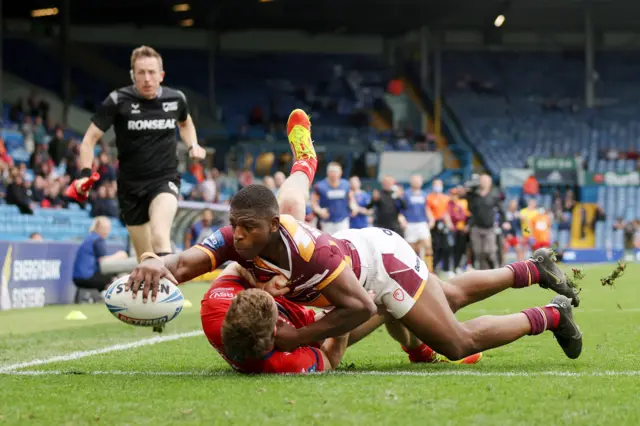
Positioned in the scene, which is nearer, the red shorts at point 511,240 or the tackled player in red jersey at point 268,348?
the tackled player in red jersey at point 268,348

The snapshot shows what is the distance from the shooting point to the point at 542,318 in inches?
234

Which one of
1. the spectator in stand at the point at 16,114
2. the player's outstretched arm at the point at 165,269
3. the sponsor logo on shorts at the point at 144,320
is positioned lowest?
the sponsor logo on shorts at the point at 144,320

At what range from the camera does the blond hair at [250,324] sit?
5.14m

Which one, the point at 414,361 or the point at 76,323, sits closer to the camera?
the point at 414,361

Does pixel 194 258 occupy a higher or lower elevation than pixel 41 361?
higher

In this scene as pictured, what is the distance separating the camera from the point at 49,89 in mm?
36875

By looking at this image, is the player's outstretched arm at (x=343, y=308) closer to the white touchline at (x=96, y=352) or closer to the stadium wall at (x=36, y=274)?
the white touchline at (x=96, y=352)

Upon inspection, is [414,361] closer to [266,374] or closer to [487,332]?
[487,332]

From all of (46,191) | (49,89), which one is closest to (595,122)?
(49,89)

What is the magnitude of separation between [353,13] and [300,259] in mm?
37000

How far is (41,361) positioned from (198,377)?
1.66 meters

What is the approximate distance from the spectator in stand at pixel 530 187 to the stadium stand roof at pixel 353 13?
280 inches

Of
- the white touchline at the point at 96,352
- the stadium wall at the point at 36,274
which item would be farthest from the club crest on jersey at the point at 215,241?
the stadium wall at the point at 36,274

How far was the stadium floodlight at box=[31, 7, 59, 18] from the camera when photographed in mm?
36200
